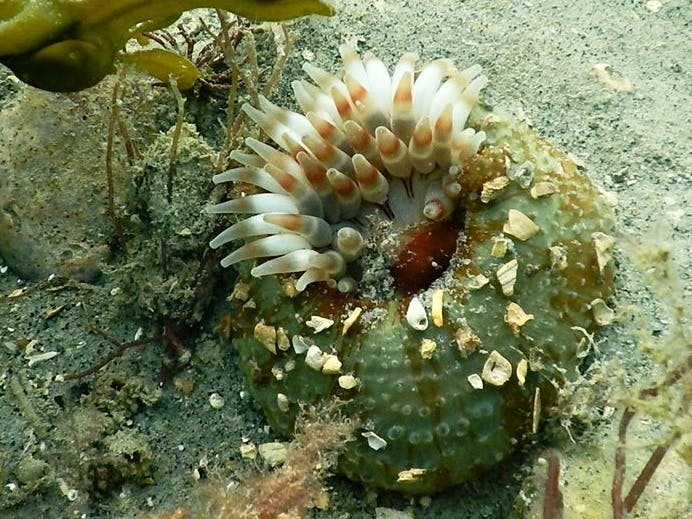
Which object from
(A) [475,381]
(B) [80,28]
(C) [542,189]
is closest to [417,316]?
(A) [475,381]

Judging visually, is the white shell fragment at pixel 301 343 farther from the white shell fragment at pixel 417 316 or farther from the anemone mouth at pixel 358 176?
the white shell fragment at pixel 417 316

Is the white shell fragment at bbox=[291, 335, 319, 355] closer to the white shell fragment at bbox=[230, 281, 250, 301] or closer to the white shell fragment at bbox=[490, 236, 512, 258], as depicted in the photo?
the white shell fragment at bbox=[230, 281, 250, 301]

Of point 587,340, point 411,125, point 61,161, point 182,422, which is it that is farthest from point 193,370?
point 587,340

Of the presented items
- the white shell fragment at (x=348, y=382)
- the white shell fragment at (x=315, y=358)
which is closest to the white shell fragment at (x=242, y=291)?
the white shell fragment at (x=315, y=358)

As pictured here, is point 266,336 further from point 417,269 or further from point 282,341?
point 417,269

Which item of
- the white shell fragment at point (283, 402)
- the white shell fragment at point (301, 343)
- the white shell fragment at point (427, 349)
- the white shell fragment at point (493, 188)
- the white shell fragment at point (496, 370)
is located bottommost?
the white shell fragment at point (283, 402)

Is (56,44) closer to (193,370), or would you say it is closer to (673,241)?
(193,370)
